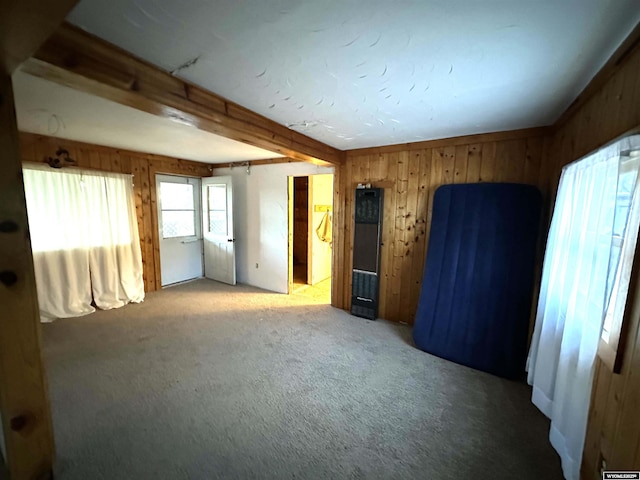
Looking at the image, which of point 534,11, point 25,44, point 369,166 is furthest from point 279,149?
point 534,11

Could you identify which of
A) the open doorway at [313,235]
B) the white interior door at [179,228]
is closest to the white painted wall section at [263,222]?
the open doorway at [313,235]

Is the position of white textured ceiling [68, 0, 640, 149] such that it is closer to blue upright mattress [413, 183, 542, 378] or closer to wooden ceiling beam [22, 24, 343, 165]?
wooden ceiling beam [22, 24, 343, 165]

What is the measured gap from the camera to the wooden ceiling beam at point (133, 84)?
1186 millimetres

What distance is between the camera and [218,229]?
502cm

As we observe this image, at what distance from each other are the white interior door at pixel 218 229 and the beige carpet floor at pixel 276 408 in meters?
1.78

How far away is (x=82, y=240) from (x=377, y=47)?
4.20 metres

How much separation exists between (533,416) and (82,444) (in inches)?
118

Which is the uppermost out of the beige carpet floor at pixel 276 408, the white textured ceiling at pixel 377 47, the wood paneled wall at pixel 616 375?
the white textured ceiling at pixel 377 47

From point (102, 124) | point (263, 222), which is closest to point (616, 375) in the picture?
point (102, 124)

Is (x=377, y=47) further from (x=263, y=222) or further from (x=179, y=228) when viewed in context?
(x=179, y=228)

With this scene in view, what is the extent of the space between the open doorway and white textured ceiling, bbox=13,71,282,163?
49.0 inches

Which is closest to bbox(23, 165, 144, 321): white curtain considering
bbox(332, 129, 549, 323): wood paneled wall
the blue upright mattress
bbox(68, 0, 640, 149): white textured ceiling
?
bbox(68, 0, 640, 149): white textured ceiling

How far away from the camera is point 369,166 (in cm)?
352

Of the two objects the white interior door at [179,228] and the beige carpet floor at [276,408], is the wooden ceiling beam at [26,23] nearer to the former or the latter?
the beige carpet floor at [276,408]
